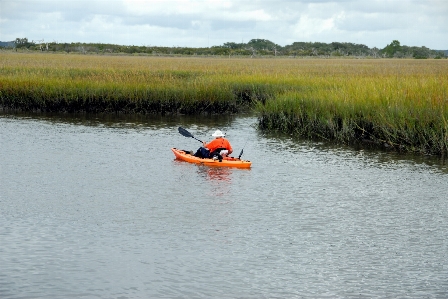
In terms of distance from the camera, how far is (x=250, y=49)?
414 feet

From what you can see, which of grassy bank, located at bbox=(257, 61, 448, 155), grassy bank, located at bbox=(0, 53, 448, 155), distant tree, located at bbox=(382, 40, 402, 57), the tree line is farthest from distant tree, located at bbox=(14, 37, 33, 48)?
grassy bank, located at bbox=(257, 61, 448, 155)

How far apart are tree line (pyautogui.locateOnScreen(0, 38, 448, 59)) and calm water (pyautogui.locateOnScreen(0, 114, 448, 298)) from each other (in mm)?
95247

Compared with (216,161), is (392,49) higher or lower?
higher

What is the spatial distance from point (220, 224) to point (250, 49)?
116 meters

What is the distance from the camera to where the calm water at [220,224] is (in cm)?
914

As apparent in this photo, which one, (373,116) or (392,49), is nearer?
(373,116)

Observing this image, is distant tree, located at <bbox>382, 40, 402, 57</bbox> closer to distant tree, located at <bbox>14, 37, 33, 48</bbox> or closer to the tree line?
the tree line

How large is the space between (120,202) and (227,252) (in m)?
3.72

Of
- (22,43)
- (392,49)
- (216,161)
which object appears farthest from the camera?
(392,49)

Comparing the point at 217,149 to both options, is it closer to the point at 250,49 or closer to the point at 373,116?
the point at 373,116

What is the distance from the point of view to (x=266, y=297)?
8.70m

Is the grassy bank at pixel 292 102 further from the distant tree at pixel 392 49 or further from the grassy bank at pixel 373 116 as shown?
the distant tree at pixel 392 49

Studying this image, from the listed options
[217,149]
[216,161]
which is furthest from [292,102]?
[216,161]

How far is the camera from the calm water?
30.0 feet
